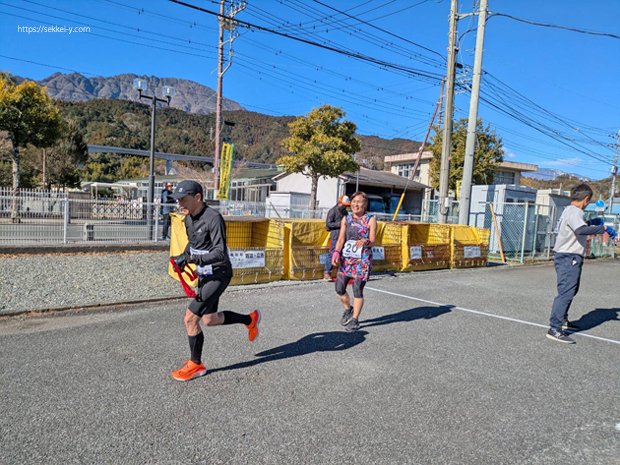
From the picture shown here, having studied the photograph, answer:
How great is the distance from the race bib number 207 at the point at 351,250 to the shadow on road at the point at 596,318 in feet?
10.8

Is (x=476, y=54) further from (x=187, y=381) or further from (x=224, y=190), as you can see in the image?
(x=187, y=381)

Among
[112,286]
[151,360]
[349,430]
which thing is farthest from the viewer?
[112,286]

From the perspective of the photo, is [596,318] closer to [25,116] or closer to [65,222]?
[65,222]

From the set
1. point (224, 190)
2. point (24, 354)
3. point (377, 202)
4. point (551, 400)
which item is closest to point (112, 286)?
point (24, 354)

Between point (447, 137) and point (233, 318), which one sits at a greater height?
point (447, 137)

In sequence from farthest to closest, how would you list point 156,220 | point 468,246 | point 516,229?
point 516,229, point 156,220, point 468,246

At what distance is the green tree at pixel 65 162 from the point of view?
3025 cm

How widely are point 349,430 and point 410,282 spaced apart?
20.1 ft

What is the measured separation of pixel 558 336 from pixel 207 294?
13.8 ft

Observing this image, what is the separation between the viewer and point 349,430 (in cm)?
284

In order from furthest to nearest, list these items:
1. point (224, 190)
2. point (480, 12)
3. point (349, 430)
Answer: point (224, 190) < point (480, 12) < point (349, 430)

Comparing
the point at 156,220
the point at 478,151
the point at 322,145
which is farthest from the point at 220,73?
the point at 478,151

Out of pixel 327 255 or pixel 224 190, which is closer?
pixel 327 255

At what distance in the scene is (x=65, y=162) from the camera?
30828 mm
